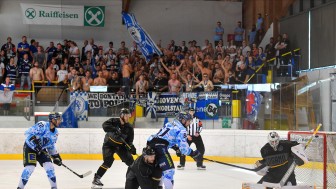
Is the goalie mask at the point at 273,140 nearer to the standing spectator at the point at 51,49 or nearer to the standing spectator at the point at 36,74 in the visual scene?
the standing spectator at the point at 36,74

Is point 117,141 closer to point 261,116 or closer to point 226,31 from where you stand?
point 261,116

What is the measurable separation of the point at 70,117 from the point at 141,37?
4.67 meters

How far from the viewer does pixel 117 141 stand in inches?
424

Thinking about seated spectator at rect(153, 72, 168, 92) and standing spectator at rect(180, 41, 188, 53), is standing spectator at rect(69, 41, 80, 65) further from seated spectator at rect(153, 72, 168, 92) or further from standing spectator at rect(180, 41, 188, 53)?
standing spectator at rect(180, 41, 188, 53)

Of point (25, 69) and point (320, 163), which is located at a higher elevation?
point (25, 69)

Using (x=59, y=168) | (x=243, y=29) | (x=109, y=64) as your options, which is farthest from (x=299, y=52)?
(x=59, y=168)

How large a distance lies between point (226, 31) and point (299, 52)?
7.55 feet

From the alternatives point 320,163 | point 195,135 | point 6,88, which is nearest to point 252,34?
point 195,135

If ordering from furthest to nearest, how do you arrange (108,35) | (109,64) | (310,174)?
(108,35) < (109,64) < (310,174)

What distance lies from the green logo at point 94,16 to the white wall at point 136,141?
535cm

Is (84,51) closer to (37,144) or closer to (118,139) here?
(118,139)

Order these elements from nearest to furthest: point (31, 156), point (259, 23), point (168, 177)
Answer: point (168, 177), point (31, 156), point (259, 23)

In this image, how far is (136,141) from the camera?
48.9 feet

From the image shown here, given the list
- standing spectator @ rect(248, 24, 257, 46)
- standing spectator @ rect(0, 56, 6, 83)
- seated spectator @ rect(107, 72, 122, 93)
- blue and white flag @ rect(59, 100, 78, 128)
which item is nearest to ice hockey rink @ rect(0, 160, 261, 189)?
blue and white flag @ rect(59, 100, 78, 128)
